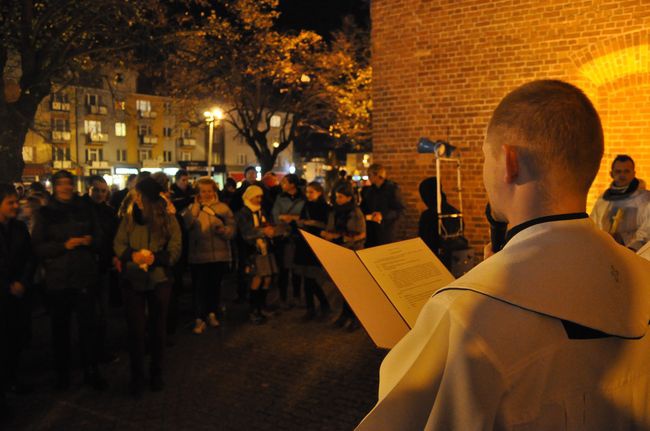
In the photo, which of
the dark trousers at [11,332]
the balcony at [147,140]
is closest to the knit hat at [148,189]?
the dark trousers at [11,332]

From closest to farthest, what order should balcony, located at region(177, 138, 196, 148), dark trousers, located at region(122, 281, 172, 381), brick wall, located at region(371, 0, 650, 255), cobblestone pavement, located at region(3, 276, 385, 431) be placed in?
1. cobblestone pavement, located at region(3, 276, 385, 431)
2. dark trousers, located at region(122, 281, 172, 381)
3. brick wall, located at region(371, 0, 650, 255)
4. balcony, located at region(177, 138, 196, 148)

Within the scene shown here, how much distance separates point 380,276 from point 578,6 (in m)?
7.82

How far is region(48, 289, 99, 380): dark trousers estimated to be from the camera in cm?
600

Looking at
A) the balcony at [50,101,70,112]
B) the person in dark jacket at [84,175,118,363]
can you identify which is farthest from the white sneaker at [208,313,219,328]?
the balcony at [50,101,70,112]

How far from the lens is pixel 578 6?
8289 mm

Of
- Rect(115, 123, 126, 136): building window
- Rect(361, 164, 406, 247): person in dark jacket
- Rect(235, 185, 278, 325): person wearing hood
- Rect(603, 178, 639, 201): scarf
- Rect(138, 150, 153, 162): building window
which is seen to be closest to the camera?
Rect(603, 178, 639, 201): scarf

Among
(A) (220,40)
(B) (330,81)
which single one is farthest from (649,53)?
(B) (330,81)

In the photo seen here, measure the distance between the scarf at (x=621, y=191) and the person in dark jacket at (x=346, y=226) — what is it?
3.17 metres

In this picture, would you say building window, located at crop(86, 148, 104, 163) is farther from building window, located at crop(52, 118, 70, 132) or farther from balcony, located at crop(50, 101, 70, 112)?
balcony, located at crop(50, 101, 70, 112)

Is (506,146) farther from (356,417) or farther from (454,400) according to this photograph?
(356,417)

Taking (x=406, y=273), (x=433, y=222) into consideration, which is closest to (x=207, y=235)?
(x=433, y=222)

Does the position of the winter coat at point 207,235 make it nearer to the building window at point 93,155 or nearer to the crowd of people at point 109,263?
the crowd of people at point 109,263

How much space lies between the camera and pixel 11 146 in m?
14.8

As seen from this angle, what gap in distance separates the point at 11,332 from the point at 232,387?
7.76ft
